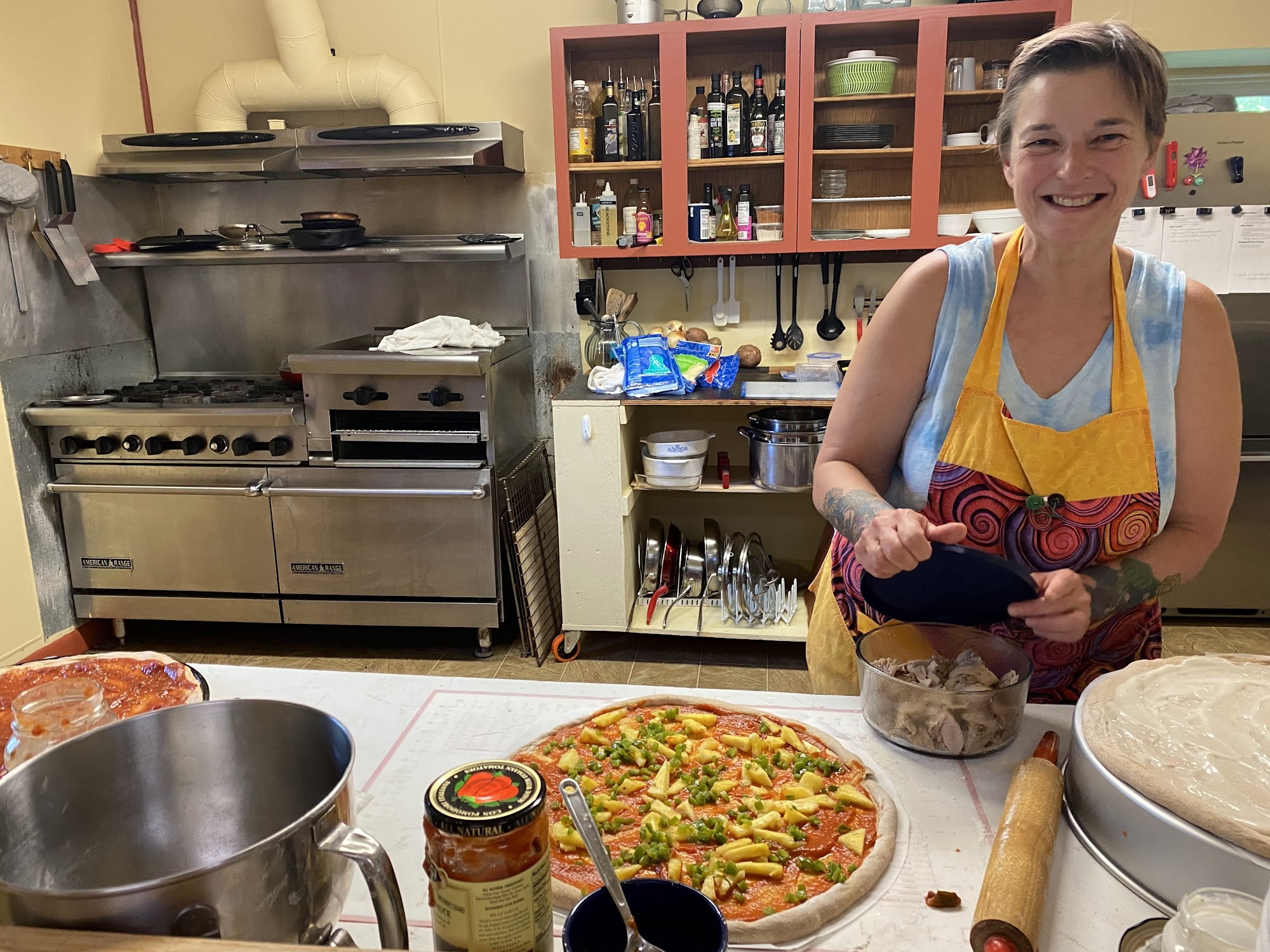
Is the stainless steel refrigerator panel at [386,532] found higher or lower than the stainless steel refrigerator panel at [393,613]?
higher

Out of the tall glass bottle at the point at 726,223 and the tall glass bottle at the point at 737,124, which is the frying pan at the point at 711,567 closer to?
the tall glass bottle at the point at 726,223

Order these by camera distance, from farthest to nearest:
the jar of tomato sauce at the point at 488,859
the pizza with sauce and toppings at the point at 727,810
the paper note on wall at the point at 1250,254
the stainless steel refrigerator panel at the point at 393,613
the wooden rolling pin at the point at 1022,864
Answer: the stainless steel refrigerator panel at the point at 393,613
the paper note on wall at the point at 1250,254
the pizza with sauce and toppings at the point at 727,810
the wooden rolling pin at the point at 1022,864
the jar of tomato sauce at the point at 488,859

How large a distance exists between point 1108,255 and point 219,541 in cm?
305

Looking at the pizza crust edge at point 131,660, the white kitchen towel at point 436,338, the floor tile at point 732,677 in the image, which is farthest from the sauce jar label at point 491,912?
the white kitchen towel at point 436,338

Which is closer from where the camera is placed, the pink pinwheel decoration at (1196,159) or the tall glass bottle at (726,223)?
the pink pinwheel decoration at (1196,159)

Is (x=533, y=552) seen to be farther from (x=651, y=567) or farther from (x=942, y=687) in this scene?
(x=942, y=687)

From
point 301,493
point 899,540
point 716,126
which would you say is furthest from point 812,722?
point 716,126

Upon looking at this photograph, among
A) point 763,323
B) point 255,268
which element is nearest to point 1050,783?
point 763,323

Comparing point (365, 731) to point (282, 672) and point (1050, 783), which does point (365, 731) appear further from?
point (1050, 783)

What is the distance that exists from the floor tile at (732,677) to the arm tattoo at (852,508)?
1844mm

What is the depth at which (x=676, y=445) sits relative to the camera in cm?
316

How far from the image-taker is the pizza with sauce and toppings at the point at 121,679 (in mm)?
1135

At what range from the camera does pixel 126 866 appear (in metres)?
0.78

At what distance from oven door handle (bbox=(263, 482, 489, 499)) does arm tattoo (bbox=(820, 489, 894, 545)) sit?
1986mm
